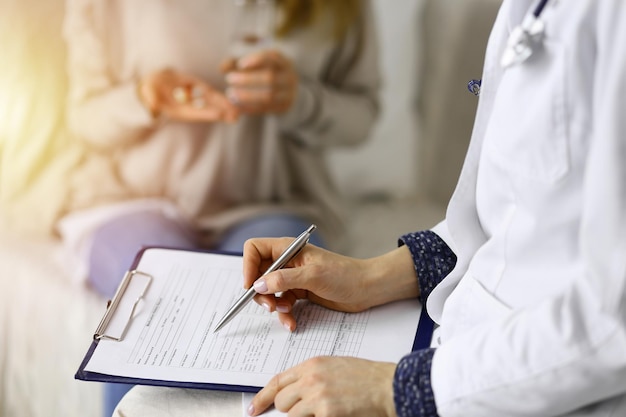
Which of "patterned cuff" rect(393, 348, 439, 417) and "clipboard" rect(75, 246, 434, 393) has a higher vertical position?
"patterned cuff" rect(393, 348, 439, 417)

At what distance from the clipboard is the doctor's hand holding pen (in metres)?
0.03

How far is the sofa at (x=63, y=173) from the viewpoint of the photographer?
1325 mm

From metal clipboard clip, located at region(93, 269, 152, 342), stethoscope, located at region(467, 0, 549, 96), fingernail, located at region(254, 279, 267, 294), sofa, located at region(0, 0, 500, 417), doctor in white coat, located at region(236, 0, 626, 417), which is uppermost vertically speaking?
stethoscope, located at region(467, 0, 549, 96)

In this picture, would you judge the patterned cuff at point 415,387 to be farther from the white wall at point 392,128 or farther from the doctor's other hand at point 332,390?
the white wall at point 392,128

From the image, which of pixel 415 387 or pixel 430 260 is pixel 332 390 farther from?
pixel 430 260

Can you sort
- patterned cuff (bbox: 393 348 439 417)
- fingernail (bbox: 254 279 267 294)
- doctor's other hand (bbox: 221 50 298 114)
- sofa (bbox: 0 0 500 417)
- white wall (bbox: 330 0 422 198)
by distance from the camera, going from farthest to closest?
white wall (bbox: 330 0 422 198)
doctor's other hand (bbox: 221 50 298 114)
sofa (bbox: 0 0 500 417)
fingernail (bbox: 254 279 267 294)
patterned cuff (bbox: 393 348 439 417)

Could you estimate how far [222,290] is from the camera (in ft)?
2.82

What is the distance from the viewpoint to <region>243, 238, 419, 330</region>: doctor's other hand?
2.61 feet

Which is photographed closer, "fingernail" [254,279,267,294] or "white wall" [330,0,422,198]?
"fingernail" [254,279,267,294]

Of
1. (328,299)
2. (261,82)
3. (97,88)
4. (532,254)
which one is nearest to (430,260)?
(328,299)

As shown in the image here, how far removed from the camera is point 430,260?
829 millimetres

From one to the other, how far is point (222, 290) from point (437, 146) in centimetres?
88

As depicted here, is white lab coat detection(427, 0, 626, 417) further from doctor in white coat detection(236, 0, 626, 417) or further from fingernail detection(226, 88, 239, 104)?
fingernail detection(226, 88, 239, 104)

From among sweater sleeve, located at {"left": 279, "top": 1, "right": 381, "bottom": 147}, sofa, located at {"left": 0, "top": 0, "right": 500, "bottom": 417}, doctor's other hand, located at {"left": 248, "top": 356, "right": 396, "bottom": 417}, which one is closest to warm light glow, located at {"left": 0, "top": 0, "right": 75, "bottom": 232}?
sofa, located at {"left": 0, "top": 0, "right": 500, "bottom": 417}
